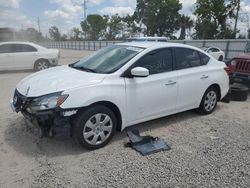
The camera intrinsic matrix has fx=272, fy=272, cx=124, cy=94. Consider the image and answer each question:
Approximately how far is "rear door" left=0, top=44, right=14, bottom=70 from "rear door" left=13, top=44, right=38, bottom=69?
192 mm

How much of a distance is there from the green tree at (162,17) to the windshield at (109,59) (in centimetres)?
4197

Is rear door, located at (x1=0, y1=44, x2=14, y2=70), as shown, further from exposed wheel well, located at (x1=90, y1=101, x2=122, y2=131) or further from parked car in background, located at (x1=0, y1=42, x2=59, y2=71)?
exposed wheel well, located at (x1=90, y1=101, x2=122, y2=131)

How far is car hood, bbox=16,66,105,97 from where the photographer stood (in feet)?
12.7

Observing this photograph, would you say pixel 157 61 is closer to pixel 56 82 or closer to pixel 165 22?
pixel 56 82

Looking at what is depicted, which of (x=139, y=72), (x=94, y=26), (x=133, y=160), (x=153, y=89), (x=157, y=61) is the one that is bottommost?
(x=133, y=160)

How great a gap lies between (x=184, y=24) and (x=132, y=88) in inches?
1635

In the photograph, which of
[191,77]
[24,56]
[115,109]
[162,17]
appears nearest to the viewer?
[115,109]

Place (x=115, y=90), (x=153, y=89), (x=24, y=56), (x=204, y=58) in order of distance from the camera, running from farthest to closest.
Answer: (x=24, y=56)
(x=204, y=58)
(x=153, y=89)
(x=115, y=90)

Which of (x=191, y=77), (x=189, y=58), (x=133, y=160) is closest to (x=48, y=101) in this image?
(x=133, y=160)

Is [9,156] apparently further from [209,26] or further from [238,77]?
[209,26]

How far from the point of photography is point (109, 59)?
4.71 metres

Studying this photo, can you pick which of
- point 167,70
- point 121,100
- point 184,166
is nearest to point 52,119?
point 121,100

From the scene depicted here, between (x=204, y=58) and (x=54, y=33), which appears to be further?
(x=54, y=33)

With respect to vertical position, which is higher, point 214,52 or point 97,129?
point 214,52
